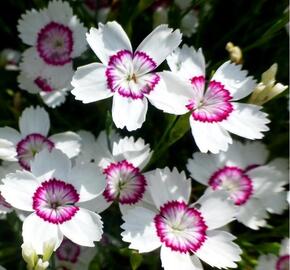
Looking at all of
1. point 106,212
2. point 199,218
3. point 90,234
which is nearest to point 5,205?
point 90,234

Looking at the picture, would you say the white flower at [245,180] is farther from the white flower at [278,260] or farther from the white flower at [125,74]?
the white flower at [125,74]

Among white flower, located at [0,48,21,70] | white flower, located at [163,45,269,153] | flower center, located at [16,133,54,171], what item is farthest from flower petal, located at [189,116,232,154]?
white flower, located at [0,48,21,70]

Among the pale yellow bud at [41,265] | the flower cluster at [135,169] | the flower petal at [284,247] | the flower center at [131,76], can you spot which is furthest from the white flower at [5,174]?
the flower petal at [284,247]

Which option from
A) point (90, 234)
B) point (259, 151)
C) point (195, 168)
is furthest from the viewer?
point (259, 151)

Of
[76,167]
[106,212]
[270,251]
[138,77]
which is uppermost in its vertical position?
[138,77]

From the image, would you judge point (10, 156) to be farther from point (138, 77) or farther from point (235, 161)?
point (235, 161)

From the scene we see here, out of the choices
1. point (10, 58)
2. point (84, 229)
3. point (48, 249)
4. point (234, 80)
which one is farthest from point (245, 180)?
point (10, 58)

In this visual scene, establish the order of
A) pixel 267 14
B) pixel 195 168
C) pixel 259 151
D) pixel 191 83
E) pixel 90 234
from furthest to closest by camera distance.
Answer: pixel 267 14
pixel 259 151
pixel 195 168
pixel 191 83
pixel 90 234
